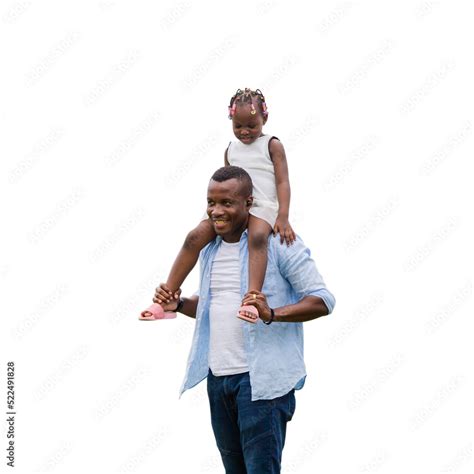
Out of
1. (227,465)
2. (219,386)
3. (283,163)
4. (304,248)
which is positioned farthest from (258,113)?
(227,465)

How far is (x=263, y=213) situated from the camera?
469 centimetres

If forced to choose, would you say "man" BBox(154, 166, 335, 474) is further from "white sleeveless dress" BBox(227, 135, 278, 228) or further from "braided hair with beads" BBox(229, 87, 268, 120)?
"braided hair with beads" BBox(229, 87, 268, 120)

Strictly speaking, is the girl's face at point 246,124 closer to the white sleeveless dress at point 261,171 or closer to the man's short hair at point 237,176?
the white sleeveless dress at point 261,171

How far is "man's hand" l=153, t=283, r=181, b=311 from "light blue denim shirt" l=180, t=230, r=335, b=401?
157 millimetres

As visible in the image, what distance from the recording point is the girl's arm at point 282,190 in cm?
468

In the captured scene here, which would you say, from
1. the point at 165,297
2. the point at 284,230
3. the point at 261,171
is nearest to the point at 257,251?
the point at 284,230

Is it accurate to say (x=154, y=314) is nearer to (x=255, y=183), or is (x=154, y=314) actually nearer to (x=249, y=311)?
(x=249, y=311)

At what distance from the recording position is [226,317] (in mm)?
4641

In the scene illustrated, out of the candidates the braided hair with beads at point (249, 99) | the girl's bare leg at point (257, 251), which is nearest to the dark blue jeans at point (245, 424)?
the girl's bare leg at point (257, 251)

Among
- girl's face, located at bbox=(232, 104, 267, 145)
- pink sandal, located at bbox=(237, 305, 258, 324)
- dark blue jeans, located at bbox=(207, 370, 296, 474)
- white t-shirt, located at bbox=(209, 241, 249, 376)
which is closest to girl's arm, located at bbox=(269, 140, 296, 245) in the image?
girl's face, located at bbox=(232, 104, 267, 145)

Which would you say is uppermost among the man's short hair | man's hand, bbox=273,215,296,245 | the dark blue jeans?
the man's short hair

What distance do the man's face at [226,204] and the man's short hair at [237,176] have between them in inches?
0.7

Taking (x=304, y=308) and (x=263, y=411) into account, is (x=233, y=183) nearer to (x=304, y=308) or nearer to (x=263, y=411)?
(x=304, y=308)

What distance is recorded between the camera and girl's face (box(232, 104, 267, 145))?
4777 mm
